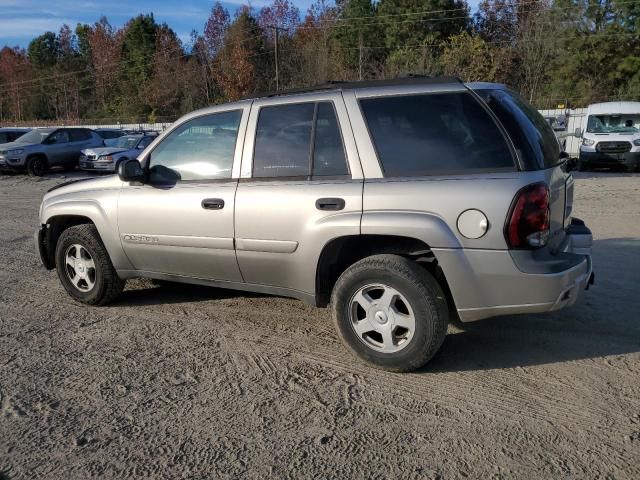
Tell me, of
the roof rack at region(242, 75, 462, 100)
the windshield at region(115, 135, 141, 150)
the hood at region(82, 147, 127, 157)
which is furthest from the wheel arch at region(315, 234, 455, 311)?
the windshield at region(115, 135, 141, 150)

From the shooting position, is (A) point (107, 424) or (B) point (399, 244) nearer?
(A) point (107, 424)

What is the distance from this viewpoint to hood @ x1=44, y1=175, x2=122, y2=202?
5.29 m

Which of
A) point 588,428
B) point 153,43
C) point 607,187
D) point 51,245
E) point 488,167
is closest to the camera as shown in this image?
point 588,428

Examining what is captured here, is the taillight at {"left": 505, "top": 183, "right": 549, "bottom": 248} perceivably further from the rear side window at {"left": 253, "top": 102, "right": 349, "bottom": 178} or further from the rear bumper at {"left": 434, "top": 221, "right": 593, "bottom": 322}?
the rear side window at {"left": 253, "top": 102, "right": 349, "bottom": 178}

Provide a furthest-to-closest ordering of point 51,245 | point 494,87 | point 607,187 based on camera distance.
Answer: point 607,187 → point 51,245 → point 494,87

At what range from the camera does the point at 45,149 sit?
66.4 ft

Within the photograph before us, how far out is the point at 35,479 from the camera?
2.94 metres

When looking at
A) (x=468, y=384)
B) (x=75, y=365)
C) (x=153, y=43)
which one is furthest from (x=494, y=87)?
(x=153, y=43)

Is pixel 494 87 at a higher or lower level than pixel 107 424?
higher

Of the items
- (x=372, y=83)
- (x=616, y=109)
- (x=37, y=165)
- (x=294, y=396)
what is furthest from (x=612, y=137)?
(x=37, y=165)

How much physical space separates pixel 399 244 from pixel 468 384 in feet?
3.41

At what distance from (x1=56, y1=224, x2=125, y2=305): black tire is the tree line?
21.4 m

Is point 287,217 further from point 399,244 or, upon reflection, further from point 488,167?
point 488,167

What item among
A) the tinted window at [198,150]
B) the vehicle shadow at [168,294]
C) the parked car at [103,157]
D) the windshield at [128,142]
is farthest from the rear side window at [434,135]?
the windshield at [128,142]
